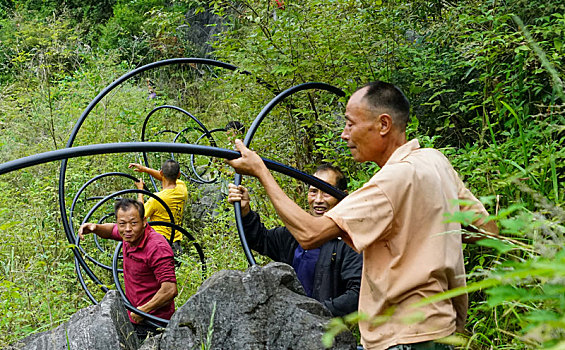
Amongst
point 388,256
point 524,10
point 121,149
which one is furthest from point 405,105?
point 524,10

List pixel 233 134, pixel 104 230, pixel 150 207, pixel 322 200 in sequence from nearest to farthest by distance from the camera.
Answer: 1. pixel 322 200
2. pixel 104 230
3. pixel 233 134
4. pixel 150 207

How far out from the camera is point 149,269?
4512 mm

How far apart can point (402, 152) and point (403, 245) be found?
0.42 metres

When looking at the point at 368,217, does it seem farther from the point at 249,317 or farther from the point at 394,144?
the point at 249,317

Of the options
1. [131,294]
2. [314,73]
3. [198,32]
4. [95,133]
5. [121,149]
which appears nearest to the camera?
[121,149]

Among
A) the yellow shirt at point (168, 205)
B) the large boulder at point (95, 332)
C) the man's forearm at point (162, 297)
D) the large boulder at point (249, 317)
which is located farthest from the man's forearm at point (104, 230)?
the large boulder at point (249, 317)

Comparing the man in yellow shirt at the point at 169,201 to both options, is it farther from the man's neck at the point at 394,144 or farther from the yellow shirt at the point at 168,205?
the man's neck at the point at 394,144

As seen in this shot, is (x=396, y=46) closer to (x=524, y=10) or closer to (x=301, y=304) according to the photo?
(x=524, y=10)

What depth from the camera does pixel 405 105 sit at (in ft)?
7.99

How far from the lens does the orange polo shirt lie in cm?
207

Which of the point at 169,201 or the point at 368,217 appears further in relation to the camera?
the point at 169,201

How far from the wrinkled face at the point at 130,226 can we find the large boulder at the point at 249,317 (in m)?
1.88

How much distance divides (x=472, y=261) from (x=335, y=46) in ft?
7.26

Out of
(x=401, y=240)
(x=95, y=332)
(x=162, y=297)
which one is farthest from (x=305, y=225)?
(x=162, y=297)
